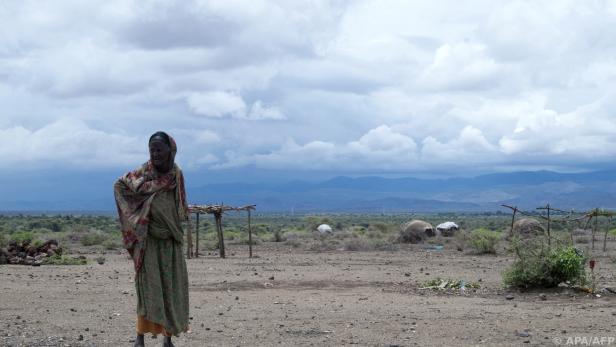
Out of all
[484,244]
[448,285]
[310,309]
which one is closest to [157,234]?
[310,309]

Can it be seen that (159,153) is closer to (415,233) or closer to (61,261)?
(61,261)

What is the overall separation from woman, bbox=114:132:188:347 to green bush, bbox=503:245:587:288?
842 cm

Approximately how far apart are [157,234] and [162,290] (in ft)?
2.11

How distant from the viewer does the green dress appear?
913 cm

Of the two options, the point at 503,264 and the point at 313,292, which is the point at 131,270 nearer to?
the point at 313,292

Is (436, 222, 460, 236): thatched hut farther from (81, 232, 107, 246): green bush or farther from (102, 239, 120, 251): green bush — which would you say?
(81, 232, 107, 246): green bush

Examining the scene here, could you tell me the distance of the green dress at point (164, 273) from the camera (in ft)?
30.0

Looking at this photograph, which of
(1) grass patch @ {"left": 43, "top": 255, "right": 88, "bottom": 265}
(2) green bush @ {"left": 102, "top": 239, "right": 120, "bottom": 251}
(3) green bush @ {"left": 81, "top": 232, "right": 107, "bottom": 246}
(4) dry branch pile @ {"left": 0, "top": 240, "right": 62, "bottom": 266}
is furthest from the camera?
(3) green bush @ {"left": 81, "top": 232, "right": 107, "bottom": 246}

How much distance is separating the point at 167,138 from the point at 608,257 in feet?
71.3

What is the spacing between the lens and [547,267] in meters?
15.4

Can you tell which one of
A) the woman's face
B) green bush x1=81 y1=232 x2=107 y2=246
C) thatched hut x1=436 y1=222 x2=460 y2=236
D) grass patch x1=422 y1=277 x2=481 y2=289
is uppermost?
the woman's face

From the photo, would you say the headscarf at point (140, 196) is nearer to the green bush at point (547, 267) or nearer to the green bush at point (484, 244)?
the green bush at point (547, 267)

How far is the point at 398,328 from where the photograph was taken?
11.4 metres

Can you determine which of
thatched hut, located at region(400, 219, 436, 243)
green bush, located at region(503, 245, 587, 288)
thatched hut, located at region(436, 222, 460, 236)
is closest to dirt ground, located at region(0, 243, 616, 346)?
green bush, located at region(503, 245, 587, 288)
